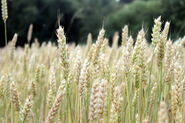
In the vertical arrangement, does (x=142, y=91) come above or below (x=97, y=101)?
above

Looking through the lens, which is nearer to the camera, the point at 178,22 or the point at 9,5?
the point at 178,22

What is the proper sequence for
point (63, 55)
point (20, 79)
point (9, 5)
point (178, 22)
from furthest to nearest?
1. point (9, 5)
2. point (178, 22)
3. point (20, 79)
4. point (63, 55)

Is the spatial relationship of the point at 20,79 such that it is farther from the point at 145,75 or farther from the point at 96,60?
the point at 145,75

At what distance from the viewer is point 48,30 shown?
20.4 meters

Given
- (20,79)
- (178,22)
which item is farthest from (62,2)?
(20,79)

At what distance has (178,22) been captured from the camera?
1343 centimetres

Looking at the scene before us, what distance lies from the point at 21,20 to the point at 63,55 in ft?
60.5

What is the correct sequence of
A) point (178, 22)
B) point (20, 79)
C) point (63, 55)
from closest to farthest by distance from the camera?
point (63, 55) < point (20, 79) < point (178, 22)

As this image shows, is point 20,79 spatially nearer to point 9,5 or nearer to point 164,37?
point 164,37

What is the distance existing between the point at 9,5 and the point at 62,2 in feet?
12.6

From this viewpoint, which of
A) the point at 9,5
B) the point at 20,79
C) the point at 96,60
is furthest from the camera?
the point at 9,5

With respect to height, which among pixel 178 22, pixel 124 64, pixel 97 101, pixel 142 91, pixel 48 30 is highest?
pixel 48 30

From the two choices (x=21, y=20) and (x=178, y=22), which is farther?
(x=21, y=20)

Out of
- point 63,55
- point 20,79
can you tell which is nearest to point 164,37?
point 63,55
